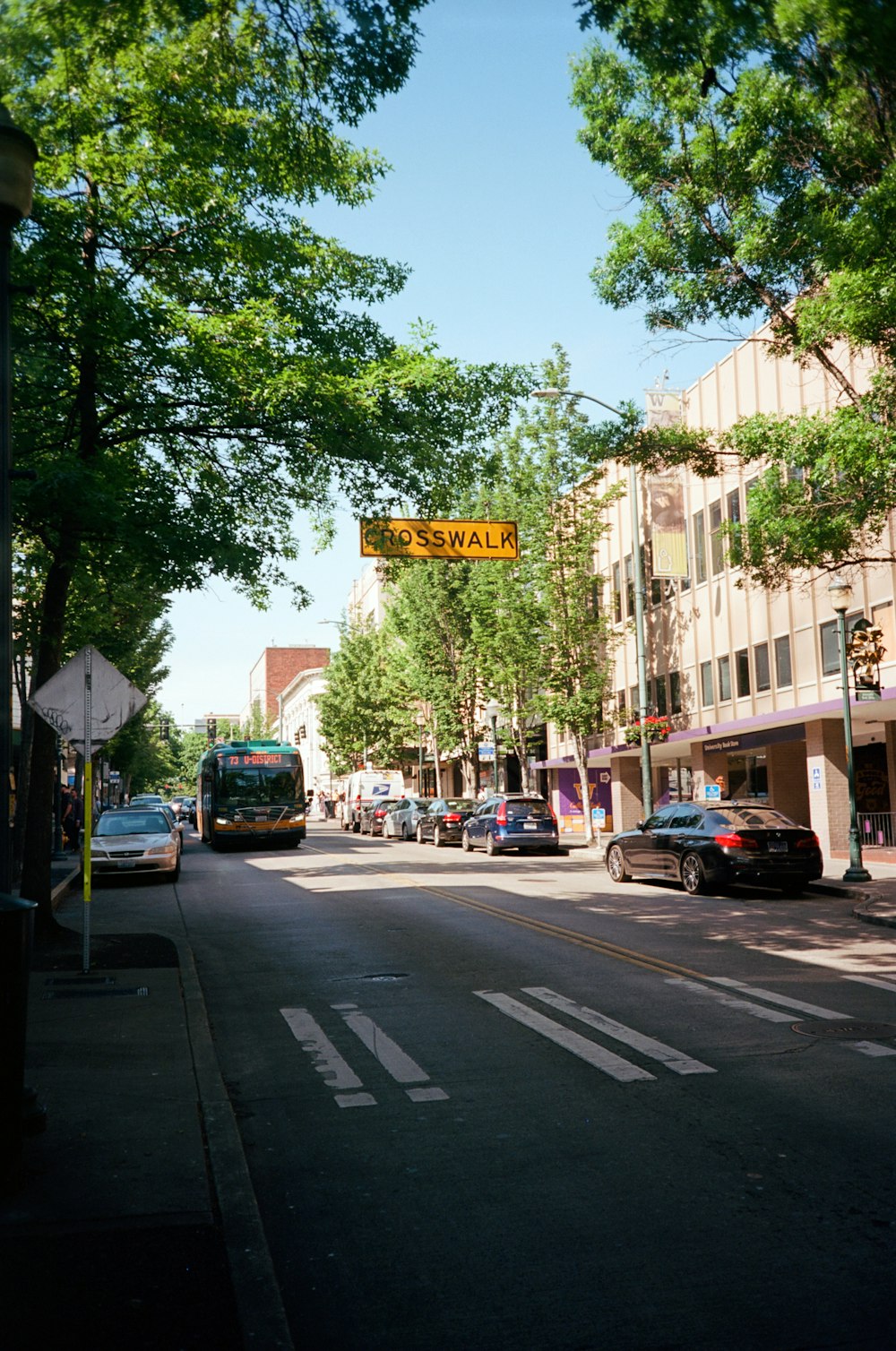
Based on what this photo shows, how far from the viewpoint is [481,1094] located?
7.05 metres

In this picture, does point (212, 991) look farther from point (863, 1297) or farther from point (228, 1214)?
point (863, 1297)

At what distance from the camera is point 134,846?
2436 centimetres

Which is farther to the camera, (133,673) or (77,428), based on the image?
(133,673)

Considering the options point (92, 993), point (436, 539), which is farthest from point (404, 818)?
point (92, 993)

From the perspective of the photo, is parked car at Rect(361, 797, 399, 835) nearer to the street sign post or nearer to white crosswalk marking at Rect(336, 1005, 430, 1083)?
the street sign post

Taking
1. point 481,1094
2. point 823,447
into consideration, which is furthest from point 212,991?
point 823,447

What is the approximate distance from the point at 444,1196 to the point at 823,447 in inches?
499

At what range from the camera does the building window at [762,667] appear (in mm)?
30281

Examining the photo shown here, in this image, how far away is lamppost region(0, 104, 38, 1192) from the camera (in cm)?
530

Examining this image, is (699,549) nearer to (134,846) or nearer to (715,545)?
(715,545)

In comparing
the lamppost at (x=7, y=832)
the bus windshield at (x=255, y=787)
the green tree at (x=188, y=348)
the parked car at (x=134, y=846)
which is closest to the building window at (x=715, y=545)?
the bus windshield at (x=255, y=787)

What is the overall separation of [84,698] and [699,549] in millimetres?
26042

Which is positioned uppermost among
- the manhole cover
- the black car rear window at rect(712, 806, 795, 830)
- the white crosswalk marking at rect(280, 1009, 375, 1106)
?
the black car rear window at rect(712, 806, 795, 830)

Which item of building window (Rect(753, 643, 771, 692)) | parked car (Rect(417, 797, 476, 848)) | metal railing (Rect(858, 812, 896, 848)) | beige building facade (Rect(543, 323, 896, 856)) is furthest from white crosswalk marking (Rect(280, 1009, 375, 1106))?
parked car (Rect(417, 797, 476, 848))
